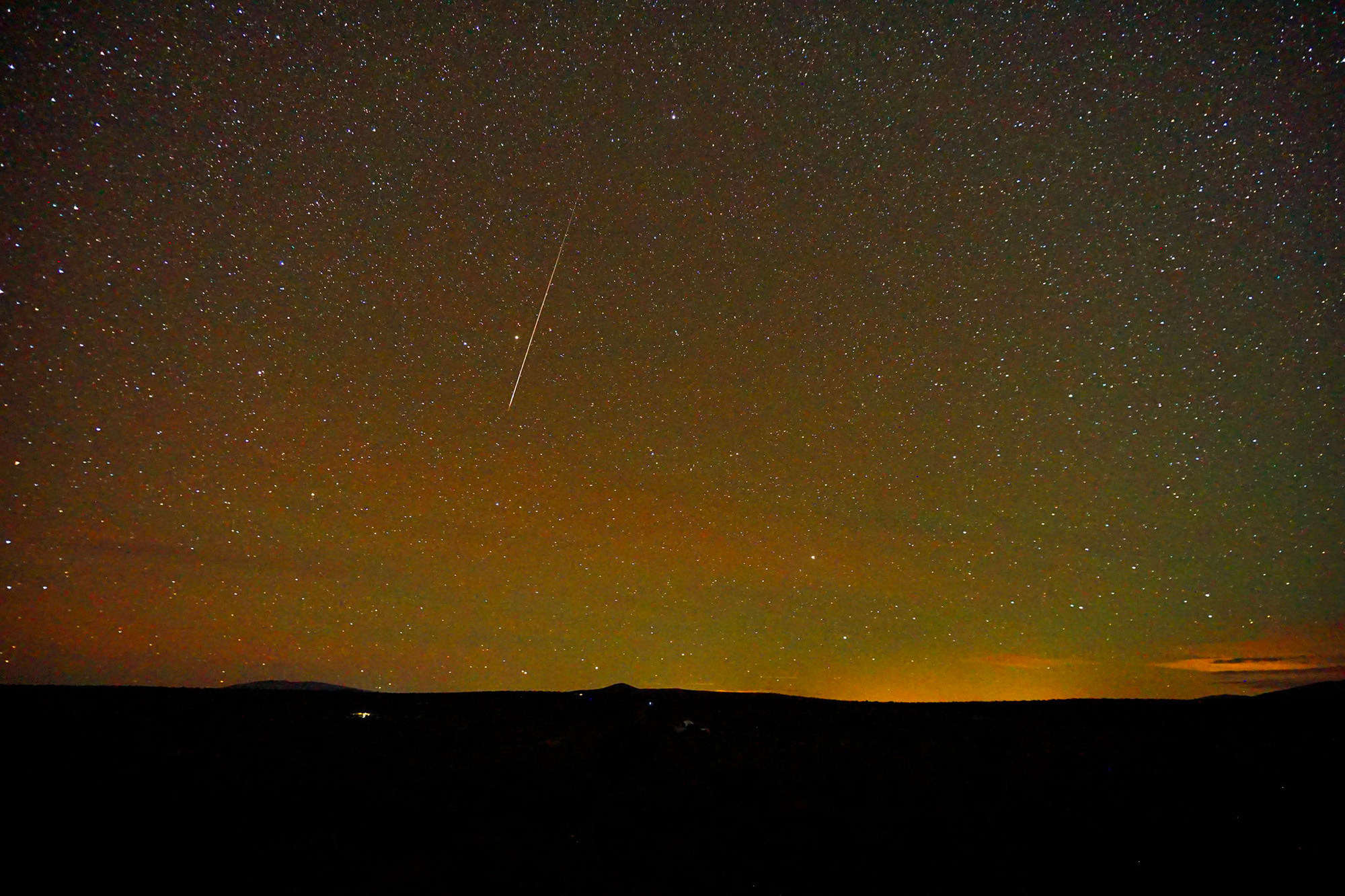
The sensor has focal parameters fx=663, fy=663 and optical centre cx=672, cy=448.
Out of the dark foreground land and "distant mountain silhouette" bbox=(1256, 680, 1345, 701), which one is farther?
"distant mountain silhouette" bbox=(1256, 680, 1345, 701)

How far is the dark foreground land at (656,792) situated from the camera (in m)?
7.27

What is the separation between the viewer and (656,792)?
927 centimetres

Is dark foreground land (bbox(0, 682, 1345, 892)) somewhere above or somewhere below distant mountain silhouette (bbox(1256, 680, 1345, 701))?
below

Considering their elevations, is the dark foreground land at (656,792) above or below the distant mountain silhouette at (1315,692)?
below

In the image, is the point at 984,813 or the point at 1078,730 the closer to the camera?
the point at 984,813

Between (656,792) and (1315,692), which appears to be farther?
(1315,692)

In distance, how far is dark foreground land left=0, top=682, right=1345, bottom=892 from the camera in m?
7.27

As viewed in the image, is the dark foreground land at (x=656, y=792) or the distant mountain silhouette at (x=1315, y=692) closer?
the dark foreground land at (x=656, y=792)

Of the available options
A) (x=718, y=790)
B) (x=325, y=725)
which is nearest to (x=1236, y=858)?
(x=718, y=790)

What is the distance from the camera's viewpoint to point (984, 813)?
8.67m

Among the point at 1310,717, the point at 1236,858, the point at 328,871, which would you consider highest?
the point at 1310,717

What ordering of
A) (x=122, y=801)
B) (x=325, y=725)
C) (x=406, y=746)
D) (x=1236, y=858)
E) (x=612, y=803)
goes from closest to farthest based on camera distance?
1. (x=1236, y=858)
2. (x=122, y=801)
3. (x=612, y=803)
4. (x=406, y=746)
5. (x=325, y=725)

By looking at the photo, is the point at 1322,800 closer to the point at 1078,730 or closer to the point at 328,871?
the point at 1078,730

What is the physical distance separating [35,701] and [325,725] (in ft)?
17.9
